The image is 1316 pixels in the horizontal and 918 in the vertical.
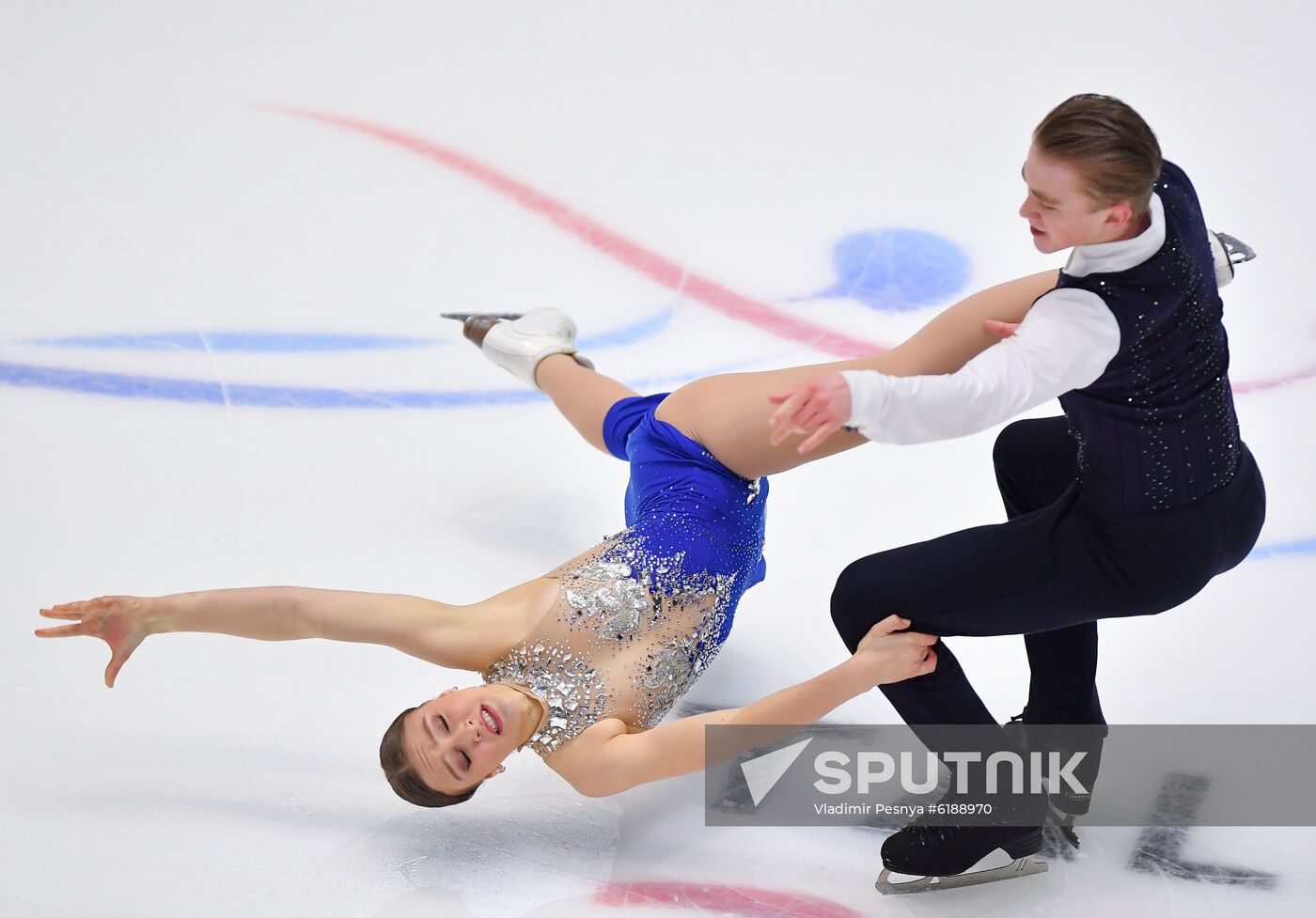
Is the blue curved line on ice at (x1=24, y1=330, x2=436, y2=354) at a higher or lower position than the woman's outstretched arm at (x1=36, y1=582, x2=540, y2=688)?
higher

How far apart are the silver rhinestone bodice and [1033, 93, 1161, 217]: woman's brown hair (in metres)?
1.24

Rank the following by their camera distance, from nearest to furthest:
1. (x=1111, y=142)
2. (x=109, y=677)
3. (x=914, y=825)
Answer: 1. (x=1111, y=142)
2. (x=914, y=825)
3. (x=109, y=677)

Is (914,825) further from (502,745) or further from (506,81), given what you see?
(506,81)

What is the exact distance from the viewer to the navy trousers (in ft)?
7.61

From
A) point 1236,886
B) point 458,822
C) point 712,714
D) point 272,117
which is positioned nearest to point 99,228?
point 272,117

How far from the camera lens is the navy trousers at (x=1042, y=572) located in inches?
91.4

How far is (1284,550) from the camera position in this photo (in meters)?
3.49

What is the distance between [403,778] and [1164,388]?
62.7 inches

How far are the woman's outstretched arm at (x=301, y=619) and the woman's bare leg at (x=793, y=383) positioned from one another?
23.2 inches

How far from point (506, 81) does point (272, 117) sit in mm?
924

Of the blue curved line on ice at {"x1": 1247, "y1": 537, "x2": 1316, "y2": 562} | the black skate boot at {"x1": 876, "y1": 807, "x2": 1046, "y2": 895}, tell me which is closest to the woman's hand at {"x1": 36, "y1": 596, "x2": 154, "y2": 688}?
the black skate boot at {"x1": 876, "y1": 807, "x2": 1046, "y2": 895}

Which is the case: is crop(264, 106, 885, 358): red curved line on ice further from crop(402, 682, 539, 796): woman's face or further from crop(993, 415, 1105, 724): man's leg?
crop(402, 682, 539, 796): woman's face

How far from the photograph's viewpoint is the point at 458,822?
9.21ft

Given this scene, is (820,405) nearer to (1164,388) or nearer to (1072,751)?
(1164,388)
